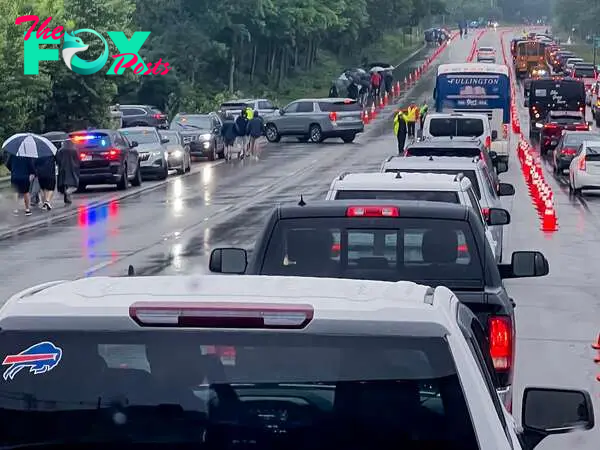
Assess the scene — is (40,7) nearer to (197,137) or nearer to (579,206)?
(197,137)

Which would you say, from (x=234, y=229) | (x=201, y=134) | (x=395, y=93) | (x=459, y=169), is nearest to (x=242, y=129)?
(x=201, y=134)

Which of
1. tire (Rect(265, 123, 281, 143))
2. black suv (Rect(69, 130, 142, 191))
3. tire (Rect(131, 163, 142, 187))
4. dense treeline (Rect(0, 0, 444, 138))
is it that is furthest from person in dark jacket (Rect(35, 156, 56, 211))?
tire (Rect(265, 123, 281, 143))

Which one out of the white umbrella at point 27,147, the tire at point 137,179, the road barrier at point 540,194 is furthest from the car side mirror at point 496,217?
the tire at point 137,179

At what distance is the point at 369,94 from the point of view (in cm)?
8638

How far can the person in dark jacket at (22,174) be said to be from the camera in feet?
104

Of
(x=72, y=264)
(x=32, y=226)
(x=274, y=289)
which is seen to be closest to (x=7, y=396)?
(x=274, y=289)

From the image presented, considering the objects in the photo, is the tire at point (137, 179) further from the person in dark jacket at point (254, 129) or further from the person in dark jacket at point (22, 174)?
the person in dark jacket at point (254, 129)

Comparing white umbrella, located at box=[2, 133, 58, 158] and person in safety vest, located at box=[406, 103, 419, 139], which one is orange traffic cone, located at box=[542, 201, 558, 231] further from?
person in safety vest, located at box=[406, 103, 419, 139]

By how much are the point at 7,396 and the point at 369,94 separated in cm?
8249

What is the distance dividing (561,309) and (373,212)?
8474 millimetres

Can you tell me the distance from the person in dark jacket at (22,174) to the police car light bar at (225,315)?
27.7m

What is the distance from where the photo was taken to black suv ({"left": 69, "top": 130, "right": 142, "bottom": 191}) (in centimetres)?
3681

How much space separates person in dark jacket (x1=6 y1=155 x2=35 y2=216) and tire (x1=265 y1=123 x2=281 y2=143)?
1070 inches

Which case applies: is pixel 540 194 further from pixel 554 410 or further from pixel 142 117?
pixel 142 117
